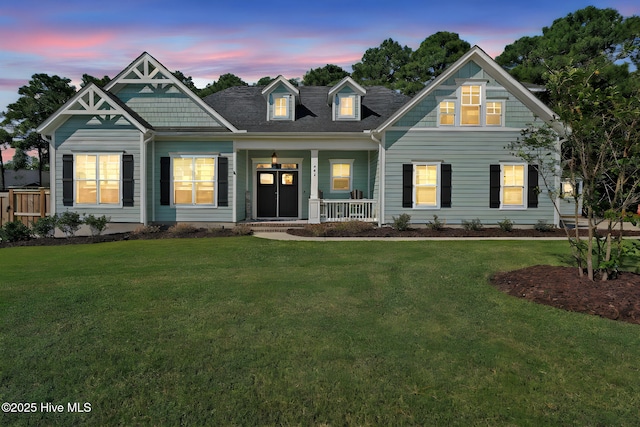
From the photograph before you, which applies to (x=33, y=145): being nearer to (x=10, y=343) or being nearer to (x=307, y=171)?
(x=307, y=171)

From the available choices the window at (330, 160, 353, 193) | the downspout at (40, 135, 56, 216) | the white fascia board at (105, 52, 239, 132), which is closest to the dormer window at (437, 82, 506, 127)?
the window at (330, 160, 353, 193)

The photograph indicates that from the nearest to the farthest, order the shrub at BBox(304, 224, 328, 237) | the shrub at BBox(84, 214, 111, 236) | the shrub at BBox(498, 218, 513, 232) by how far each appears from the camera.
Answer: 1. the shrub at BBox(304, 224, 328, 237)
2. the shrub at BBox(84, 214, 111, 236)
3. the shrub at BBox(498, 218, 513, 232)

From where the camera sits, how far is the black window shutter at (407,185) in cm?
1445

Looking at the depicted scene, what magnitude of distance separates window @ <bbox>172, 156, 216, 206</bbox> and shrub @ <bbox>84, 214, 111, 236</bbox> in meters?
2.55

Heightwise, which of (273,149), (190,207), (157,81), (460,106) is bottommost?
(190,207)

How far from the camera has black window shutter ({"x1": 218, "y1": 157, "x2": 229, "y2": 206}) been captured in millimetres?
14883

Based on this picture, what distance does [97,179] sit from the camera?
14.3 metres

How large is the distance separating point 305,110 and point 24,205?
11278mm

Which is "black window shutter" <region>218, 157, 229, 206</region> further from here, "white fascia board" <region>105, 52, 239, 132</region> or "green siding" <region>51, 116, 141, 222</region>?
"green siding" <region>51, 116, 141, 222</region>

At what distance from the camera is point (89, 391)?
326cm

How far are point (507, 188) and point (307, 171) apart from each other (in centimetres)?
771

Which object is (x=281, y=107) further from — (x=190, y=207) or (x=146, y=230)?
(x=146, y=230)

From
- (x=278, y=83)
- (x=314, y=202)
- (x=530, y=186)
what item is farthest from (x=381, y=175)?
(x=278, y=83)

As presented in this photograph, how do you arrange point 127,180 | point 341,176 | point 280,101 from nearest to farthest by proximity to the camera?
point 127,180, point 280,101, point 341,176
